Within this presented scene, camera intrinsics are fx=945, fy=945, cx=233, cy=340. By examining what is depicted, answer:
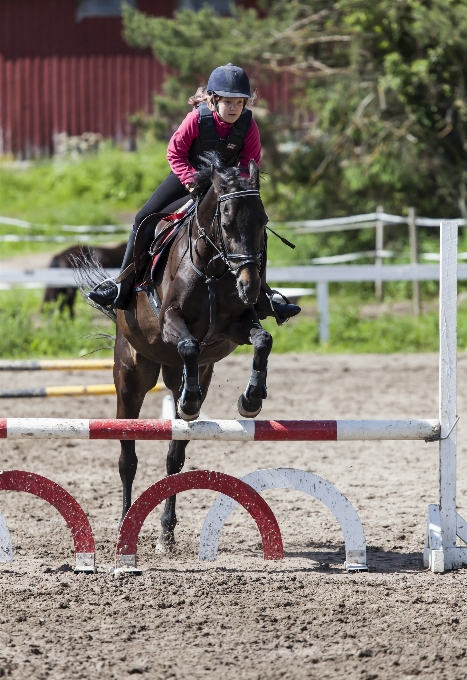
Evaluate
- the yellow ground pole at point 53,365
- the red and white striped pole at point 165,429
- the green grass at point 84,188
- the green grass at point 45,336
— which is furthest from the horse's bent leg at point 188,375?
the green grass at point 84,188

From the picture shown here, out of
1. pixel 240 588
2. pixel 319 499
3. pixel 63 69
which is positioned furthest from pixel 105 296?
pixel 63 69

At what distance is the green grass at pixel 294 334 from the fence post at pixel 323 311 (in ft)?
0.36

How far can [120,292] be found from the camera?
5.17m

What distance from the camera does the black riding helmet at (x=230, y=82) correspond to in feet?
14.6

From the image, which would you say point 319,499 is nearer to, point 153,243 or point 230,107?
point 153,243

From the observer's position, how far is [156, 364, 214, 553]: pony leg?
16.4 feet

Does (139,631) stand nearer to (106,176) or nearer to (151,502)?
(151,502)

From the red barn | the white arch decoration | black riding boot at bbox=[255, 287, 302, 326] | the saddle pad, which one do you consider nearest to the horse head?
black riding boot at bbox=[255, 287, 302, 326]

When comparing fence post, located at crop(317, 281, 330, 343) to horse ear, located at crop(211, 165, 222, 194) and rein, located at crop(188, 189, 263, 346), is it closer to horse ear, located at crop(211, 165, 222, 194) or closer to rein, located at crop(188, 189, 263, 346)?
rein, located at crop(188, 189, 263, 346)

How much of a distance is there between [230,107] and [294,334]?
7889mm

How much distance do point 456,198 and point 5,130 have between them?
43.9ft

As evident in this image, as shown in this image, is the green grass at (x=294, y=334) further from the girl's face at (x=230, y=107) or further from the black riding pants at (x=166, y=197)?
the girl's face at (x=230, y=107)

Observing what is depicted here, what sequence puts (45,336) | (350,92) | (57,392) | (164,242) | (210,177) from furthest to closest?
(350,92) → (45,336) → (57,392) → (164,242) → (210,177)

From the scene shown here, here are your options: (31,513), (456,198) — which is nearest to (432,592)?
(31,513)
